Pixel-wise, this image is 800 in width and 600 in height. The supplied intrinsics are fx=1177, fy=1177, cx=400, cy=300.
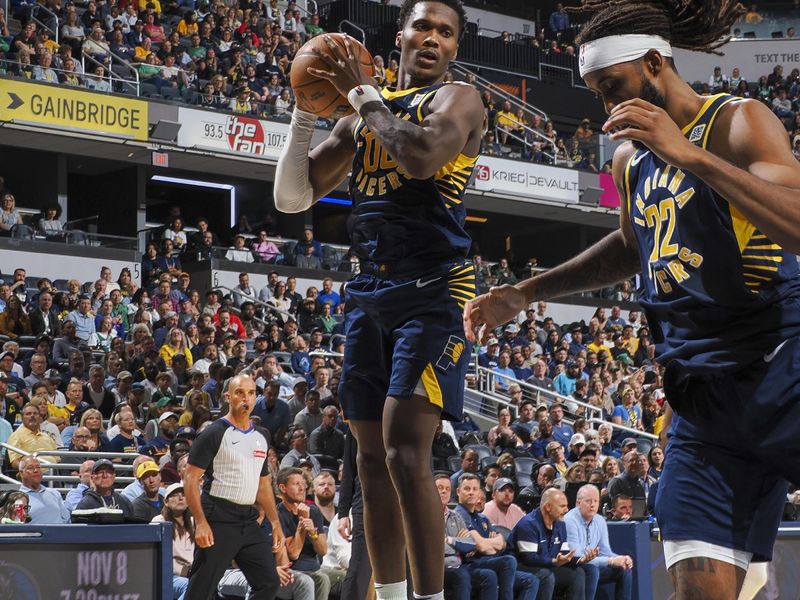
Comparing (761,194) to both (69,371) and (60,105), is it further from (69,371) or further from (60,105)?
(60,105)

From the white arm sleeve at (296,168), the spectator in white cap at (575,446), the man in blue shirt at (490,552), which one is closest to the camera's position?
the white arm sleeve at (296,168)

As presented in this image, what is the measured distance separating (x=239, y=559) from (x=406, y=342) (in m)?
3.94

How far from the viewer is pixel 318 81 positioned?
13.2 feet

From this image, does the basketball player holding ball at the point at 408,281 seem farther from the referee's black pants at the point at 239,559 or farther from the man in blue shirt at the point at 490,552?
the man in blue shirt at the point at 490,552

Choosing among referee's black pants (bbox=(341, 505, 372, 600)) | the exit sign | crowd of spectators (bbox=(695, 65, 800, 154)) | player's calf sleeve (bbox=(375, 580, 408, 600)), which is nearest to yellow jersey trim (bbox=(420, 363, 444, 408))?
player's calf sleeve (bbox=(375, 580, 408, 600))

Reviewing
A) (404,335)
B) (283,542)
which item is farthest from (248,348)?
(404,335)

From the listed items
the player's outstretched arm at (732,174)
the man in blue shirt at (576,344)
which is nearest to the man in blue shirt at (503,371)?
the man in blue shirt at (576,344)

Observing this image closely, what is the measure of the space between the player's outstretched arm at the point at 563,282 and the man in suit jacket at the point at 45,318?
1216cm

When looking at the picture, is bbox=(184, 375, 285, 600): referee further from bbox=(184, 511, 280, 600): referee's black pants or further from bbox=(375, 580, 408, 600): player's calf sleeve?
bbox=(375, 580, 408, 600): player's calf sleeve

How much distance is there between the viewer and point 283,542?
7582mm

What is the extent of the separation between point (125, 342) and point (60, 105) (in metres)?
6.30

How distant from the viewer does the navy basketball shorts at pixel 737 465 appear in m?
2.79

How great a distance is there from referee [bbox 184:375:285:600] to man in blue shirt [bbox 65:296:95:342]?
25.6 feet

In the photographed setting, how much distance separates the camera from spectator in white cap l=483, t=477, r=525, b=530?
33.6ft
